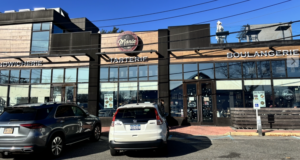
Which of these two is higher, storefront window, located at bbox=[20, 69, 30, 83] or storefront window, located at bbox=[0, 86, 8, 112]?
storefront window, located at bbox=[20, 69, 30, 83]

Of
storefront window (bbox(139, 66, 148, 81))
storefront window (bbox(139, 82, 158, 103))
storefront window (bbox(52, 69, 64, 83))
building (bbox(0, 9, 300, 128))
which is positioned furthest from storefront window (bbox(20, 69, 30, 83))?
storefront window (bbox(139, 82, 158, 103))

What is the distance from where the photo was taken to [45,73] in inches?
598

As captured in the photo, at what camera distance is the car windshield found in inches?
229

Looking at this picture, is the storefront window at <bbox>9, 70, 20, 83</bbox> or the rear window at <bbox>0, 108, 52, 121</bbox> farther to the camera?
the storefront window at <bbox>9, 70, 20, 83</bbox>

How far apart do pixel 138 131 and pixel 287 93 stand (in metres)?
11.1

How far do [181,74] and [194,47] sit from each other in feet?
6.68

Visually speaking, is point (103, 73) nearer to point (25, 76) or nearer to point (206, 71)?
point (25, 76)

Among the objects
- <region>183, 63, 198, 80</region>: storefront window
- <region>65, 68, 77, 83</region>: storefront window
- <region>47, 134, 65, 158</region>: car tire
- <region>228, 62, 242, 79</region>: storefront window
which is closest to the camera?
<region>47, 134, 65, 158</region>: car tire

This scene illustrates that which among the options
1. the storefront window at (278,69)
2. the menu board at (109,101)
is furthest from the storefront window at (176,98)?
the storefront window at (278,69)

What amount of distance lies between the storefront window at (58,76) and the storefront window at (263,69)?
13905 mm

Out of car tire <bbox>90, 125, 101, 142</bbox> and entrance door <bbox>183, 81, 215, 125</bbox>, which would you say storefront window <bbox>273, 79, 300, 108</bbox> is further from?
car tire <bbox>90, 125, 101, 142</bbox>

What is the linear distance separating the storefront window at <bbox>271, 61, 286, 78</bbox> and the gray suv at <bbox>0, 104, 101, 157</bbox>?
11.9m

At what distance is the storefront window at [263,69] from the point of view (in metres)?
12.6

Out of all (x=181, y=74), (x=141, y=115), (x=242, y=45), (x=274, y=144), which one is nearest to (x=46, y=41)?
(x=181, y=74)
